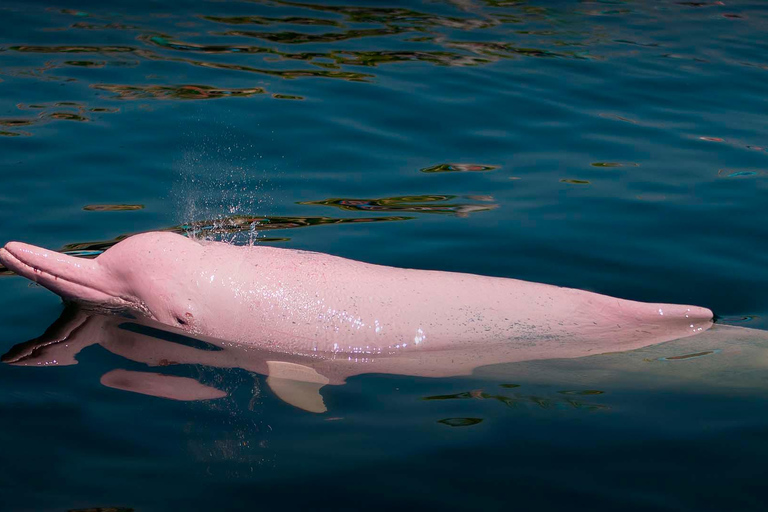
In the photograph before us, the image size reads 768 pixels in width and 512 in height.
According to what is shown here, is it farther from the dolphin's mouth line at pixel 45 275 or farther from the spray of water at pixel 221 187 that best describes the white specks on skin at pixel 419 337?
the spray of water at pixel 221 187

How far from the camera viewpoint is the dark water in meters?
4.68

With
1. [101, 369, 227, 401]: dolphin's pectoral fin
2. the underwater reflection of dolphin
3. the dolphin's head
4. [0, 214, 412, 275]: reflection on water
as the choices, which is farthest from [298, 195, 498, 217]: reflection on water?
[101, 369, 227, 401]: dolphin's pectoral fin

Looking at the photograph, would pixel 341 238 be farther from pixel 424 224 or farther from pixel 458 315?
pixel 458 315

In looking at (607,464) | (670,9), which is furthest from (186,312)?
(670,9)

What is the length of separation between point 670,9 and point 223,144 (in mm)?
9750

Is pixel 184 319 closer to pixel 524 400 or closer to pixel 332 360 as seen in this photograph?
pixel 332 360

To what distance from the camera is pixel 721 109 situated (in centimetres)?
1195

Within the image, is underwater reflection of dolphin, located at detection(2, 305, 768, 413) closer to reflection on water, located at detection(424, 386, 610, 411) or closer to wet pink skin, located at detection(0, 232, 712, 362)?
wet pink skin, located at detection(0, 232, 712, 362)

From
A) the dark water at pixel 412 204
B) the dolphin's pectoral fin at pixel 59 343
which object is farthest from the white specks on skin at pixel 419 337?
the dolphin's pectoral fin at pixel 59 343

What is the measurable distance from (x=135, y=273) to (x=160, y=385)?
3.19 ft

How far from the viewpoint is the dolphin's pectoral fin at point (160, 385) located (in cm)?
542

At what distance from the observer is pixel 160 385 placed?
18.1ft

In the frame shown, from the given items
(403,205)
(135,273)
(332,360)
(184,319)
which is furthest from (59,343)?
(403,205)

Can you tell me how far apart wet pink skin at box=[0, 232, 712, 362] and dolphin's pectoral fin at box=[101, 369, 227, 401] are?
22.6 inches
